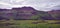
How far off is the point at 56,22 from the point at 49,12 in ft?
0.42

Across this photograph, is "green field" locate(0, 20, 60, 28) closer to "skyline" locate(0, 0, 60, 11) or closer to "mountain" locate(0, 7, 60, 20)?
"mountain" locate(0, 7, 60, 20)

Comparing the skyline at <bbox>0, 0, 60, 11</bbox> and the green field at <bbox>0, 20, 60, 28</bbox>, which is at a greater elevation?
the skyline at <bbox>0, 0, 60, 11</bbox>

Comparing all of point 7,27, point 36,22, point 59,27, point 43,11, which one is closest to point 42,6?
point 43,11

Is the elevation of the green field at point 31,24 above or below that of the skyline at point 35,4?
below

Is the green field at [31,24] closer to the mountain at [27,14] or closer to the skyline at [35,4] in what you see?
the mountain at [27,14]

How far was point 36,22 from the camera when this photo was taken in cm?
89

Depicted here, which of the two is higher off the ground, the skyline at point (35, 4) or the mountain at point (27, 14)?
the skyline at point (35, 4)

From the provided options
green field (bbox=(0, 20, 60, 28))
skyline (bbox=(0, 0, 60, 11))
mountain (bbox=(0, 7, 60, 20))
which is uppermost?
skyline (bbox=(0, 0, 60, 11))

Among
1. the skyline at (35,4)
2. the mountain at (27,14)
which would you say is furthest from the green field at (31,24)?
the skyline at (35,4)

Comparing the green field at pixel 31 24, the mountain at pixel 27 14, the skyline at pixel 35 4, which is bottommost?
the green field at pixel 31 24

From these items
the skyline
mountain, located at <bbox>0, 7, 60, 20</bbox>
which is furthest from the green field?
the skyline

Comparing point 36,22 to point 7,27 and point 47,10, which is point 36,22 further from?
point 7,27

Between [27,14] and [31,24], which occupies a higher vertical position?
[27,14]

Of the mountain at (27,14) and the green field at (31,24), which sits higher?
the mountain at (27,14)
